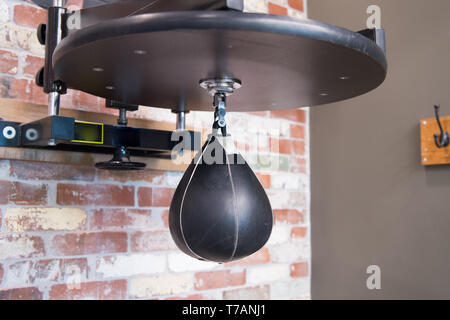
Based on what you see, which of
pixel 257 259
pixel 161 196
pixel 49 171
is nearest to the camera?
pixel 49 171

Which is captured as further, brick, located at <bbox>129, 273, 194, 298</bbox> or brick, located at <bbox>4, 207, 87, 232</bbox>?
brick, located at <bbox>129, 273, 194, 298</bbox>

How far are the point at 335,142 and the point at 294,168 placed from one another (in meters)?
0.21

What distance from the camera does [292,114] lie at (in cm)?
204

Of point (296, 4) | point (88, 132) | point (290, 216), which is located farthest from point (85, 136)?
point (296, 4)

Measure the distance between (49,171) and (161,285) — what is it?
536 mm

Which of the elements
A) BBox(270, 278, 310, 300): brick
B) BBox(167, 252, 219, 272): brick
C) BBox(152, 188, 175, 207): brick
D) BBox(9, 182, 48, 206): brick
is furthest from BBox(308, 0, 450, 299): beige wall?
BBox(9, 182, 48, 206): brick

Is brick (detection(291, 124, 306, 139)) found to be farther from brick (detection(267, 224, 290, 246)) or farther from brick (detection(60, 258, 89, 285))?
brick (detection(60, 258, 89, 285))

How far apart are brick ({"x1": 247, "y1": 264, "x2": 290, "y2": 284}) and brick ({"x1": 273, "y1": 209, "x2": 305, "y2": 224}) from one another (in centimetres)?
19

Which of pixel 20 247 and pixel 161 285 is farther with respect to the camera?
pixel 161 285

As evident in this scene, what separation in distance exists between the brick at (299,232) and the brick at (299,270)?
0.38 feet

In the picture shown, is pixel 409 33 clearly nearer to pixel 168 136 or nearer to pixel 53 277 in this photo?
pixel 168 136

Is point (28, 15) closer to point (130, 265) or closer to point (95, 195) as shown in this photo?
point (95, 195)

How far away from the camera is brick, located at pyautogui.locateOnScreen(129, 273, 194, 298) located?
1.52 metres
